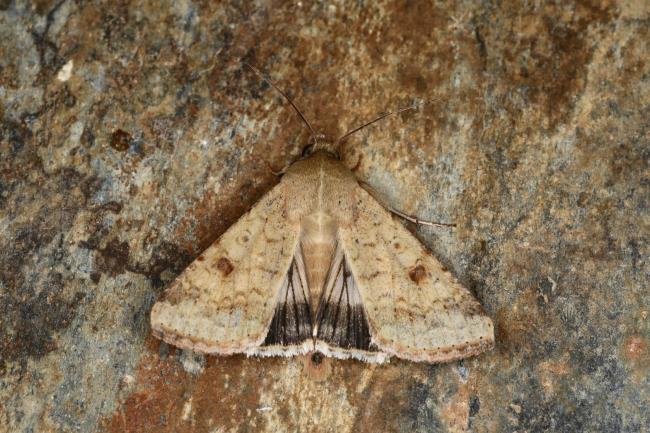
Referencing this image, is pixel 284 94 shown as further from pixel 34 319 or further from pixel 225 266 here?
pixel 34 319

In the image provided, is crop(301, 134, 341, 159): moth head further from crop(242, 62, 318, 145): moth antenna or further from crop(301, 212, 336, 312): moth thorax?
crop(301, 212, 336, 312): moth thorax

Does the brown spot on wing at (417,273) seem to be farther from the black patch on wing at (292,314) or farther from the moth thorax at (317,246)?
the black patch on wing at (292,314)

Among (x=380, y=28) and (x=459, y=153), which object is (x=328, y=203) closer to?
(x=459, y=153)

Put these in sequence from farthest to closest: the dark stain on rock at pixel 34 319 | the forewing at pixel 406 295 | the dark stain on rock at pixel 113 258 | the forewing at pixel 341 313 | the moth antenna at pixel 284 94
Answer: the moth antenna at pixel 284 94 < the dark stain on rock at pixel 113 258 < the dark stain on rock at pixel 34 319 < the forewing at pixel 341 313 < the forewing at pixel 406 295

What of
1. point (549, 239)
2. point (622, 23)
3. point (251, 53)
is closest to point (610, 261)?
point (549, 239)

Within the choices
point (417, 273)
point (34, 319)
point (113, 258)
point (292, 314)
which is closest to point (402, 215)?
point (417, 273)

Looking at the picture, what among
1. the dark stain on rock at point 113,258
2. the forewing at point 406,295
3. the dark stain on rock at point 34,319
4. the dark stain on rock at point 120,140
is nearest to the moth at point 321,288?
the forewing at point 406,295

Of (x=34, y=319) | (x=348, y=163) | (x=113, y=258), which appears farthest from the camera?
(x=348, y=163)
